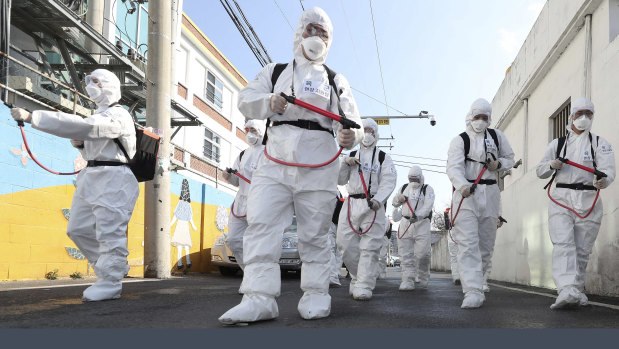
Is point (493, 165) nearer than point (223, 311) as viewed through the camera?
No

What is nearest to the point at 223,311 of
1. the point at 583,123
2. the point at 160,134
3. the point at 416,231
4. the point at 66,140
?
the point at 583,123

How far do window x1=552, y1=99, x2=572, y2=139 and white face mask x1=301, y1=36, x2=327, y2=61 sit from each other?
7087 mm

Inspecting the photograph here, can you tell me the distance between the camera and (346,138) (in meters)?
4.16

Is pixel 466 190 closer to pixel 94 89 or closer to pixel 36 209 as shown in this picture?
pixel 94 89

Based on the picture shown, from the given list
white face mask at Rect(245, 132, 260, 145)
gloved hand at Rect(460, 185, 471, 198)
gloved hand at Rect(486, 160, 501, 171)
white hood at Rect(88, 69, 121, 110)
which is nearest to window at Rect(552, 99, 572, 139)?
gloved hand at Rect(486, 160, 501, 171)

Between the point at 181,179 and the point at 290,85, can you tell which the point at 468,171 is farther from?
the point at 181,179

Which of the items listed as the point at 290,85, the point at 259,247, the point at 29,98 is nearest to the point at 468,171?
the point at 290,85

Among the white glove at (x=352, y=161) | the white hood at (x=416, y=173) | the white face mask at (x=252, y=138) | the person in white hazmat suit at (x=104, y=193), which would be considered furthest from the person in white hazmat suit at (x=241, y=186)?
the white hood at (x=416, y=173)

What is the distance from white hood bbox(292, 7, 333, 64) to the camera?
14.3ft

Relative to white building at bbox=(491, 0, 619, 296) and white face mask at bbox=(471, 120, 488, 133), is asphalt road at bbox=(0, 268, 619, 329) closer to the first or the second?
white face mask at bbox=(471, 120, 488, 133)

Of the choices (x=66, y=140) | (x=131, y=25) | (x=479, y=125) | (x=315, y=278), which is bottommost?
Answer: (x=315, y=278)

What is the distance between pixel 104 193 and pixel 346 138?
101 inches

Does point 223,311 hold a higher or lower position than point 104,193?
lower

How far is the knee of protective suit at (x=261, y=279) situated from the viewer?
3.72m
